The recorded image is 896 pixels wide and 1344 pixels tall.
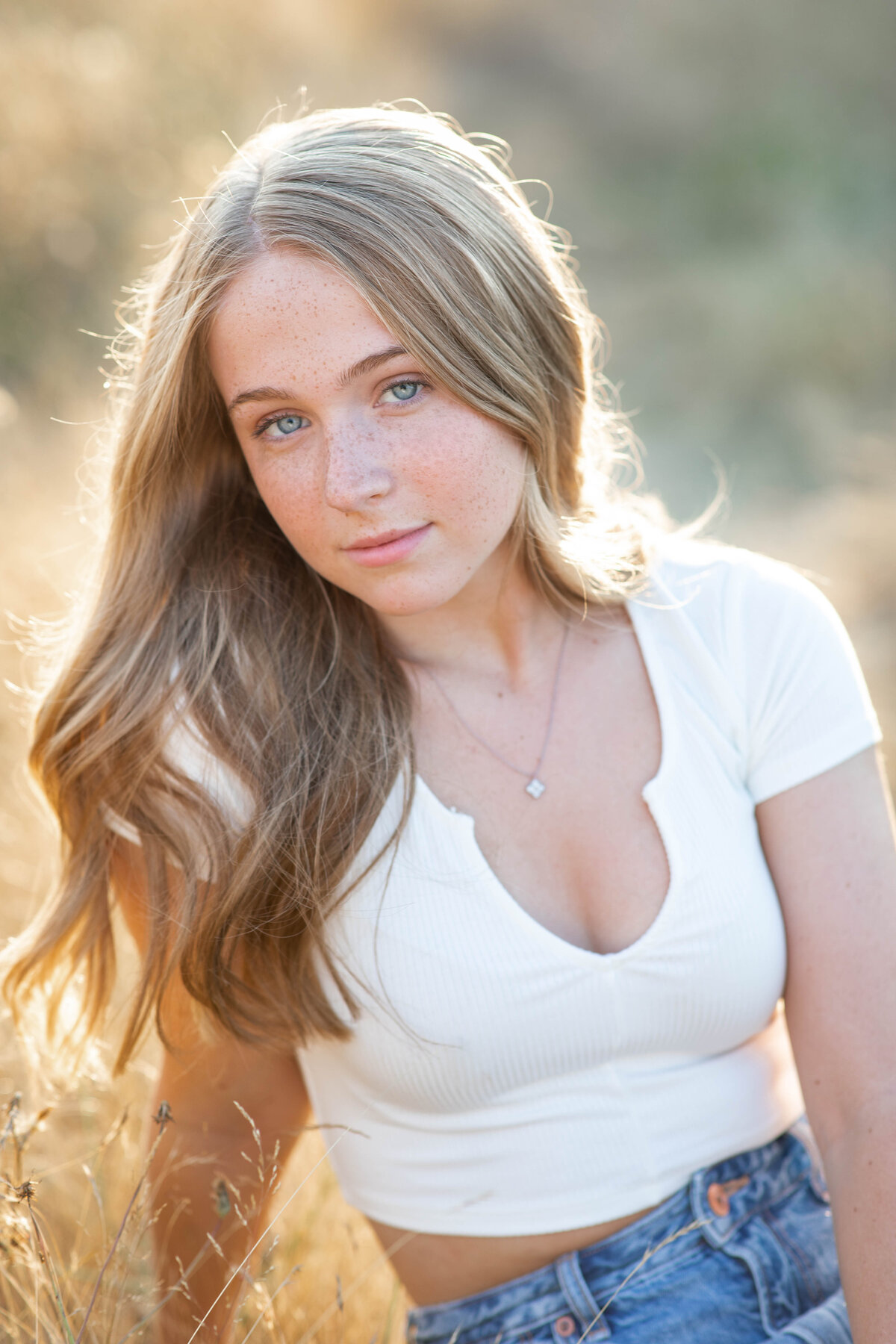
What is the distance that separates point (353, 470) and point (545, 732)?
0.50 metres

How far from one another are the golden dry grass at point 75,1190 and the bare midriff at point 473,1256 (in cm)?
7

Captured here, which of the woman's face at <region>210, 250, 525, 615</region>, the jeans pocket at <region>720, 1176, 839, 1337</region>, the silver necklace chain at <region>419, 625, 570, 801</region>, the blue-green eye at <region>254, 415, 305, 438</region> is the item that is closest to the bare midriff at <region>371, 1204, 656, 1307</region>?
the jeans pocket at <region>720, 1176, 839, 1337</region>

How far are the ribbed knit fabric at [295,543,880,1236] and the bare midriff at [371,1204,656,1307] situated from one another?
0.08 ft

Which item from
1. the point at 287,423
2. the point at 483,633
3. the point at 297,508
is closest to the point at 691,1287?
the point at 483,633

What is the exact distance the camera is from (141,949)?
61.7 inches

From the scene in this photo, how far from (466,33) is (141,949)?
15.3 meters

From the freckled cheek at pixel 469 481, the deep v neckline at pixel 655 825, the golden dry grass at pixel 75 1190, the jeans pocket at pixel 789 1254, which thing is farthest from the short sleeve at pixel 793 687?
the golden dry grass at pixel 75 1190

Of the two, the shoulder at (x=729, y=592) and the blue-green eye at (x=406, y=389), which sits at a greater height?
the blue-green eye at (x=406, y=389)

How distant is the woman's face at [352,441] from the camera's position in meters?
1.38

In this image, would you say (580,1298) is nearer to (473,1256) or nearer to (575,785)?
(473,1256)

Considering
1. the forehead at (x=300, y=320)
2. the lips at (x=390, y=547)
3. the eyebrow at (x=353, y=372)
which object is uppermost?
the forehead at (x=300, y=320)

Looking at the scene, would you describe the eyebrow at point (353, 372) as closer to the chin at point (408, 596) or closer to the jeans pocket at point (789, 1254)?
the chin at point (408, 596)

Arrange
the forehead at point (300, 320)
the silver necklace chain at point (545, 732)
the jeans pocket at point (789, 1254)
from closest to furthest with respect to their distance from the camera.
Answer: the forehead at point (300, 320) < the jeans pocket at point (789, 1254) < the silver necklace chain at point (545, 732)

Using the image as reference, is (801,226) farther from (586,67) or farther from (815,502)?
(815,502)
